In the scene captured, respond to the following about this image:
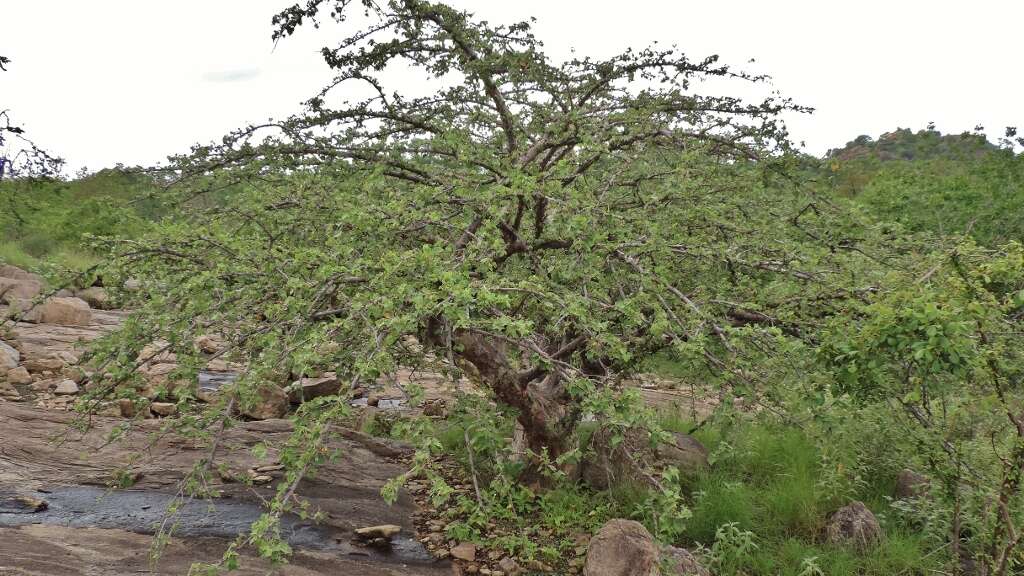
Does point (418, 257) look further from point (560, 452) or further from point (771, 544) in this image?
point (771, 544)

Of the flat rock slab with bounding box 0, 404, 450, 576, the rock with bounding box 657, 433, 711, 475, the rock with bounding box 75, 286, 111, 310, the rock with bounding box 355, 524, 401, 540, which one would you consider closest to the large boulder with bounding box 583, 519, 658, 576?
the flat rock slab with bounding box 0, 404, 450, 576

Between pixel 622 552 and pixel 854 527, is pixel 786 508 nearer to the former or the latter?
pixel 854 527

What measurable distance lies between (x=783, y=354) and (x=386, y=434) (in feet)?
18.2

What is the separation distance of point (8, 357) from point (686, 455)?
911 centimetres

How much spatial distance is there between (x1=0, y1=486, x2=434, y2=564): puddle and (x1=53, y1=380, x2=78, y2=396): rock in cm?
371

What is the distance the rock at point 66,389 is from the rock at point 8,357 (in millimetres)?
850

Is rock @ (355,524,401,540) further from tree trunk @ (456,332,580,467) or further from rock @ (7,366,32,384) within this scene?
rock @ (7,366,32,384)

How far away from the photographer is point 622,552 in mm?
4504

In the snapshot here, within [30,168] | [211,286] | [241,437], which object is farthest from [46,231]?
[211,286]

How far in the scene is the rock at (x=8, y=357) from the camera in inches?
355

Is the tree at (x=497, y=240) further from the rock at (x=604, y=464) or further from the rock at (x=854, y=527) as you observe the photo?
the rock at (x=854, y=527)

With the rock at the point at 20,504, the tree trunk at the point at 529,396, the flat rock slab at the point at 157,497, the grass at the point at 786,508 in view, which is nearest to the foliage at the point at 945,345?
the grass at the point at 786,508

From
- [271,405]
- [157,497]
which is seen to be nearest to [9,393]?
[271,405]

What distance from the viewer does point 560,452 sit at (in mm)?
5941
